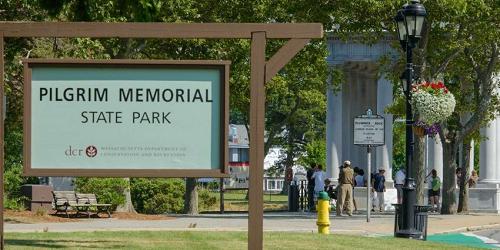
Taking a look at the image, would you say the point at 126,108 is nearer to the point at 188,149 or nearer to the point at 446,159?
the point at 188,149

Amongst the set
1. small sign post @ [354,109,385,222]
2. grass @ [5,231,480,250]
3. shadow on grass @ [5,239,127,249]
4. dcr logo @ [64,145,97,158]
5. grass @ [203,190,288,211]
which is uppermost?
small sign post @ [354,109,385,222]

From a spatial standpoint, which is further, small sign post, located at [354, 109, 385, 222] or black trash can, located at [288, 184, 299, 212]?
black trash can, located at [288, 184, 299, 212]

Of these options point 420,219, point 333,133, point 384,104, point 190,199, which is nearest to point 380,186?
point 190,199

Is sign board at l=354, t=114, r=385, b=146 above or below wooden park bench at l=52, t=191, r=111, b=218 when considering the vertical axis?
above

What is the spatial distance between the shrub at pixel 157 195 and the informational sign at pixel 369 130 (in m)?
12.9

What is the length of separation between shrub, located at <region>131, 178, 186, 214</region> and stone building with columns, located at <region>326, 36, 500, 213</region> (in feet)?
23.0

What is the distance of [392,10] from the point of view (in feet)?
123

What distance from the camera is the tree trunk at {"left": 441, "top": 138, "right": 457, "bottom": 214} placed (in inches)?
1743

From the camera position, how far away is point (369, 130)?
33719 millimetres

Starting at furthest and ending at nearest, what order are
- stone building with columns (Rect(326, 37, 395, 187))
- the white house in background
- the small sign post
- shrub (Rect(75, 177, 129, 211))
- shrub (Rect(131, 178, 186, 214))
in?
the white house in background < stone building with columns (Rect(326, 37, 395, 187)) < shrub (Rect(131, 178, 186, 214)) < shrub (Rect(75, 177, 129, 211)) < the small sign post

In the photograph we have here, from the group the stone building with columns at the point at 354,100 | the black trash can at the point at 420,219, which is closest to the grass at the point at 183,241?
the black trash can at the point at 420,219

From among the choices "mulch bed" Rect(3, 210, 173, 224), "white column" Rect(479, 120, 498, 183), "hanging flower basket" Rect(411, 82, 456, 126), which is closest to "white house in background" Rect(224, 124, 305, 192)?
"white column" Rect(479, 120, 498, 183)

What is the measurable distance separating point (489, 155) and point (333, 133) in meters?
12.7

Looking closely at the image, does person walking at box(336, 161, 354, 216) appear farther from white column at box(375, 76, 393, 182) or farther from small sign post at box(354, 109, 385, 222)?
white column at box(375, 76, 393, 182)
